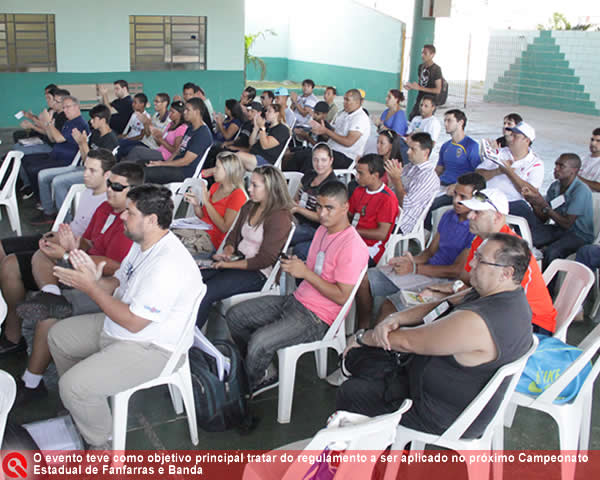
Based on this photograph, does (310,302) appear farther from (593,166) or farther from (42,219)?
(42,219)

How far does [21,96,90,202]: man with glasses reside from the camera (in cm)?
634

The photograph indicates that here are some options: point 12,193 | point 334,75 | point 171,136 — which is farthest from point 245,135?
point 334,75

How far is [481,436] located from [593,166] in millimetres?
4000

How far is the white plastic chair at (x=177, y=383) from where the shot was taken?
2.52 m

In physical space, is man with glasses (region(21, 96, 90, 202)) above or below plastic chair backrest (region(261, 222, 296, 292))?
above

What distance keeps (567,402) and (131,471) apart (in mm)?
1915

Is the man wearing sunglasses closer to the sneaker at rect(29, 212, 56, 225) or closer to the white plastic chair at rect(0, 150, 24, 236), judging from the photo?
the white plastic chair at rect(0, 150, 24, 236)

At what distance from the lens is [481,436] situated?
92.3 inches

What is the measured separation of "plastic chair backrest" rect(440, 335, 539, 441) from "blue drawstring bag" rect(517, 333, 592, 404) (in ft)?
0.96

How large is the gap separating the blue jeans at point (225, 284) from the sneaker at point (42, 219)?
10.5 ft

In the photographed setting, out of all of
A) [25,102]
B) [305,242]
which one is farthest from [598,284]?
[25,102]

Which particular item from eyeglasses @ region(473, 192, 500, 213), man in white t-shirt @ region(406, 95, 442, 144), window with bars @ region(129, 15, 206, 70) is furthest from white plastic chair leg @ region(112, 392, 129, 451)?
window with bars @ region(129, 15, 206, 70)

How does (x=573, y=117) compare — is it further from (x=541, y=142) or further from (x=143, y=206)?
(x=143, y=206)

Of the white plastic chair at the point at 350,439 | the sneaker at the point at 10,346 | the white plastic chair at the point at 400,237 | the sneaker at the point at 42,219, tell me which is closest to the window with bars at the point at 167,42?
the sneaker at the point at 42,219
